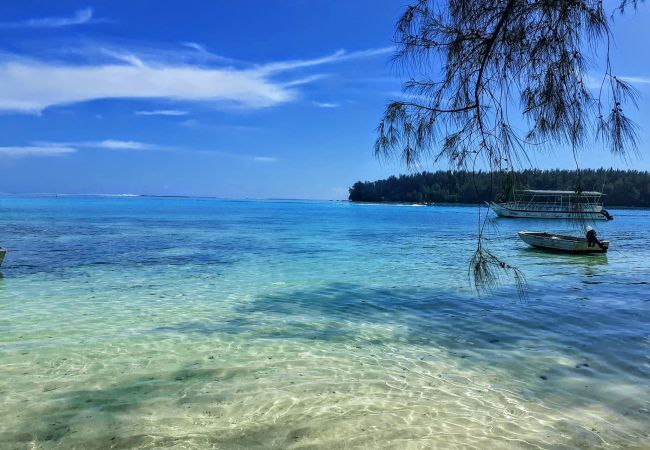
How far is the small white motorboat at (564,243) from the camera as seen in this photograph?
21.6 meters

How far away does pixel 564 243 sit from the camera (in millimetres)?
22359

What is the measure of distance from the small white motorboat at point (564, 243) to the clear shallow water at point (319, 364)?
8645 millimetres

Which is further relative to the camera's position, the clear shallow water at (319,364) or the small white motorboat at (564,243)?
the small white motorboat at (564,243)

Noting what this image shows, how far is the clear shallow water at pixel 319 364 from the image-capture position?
14.5 feet

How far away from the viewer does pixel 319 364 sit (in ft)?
20.9

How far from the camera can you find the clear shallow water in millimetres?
4414

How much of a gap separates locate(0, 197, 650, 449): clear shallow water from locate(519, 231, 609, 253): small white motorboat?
8.65 metres

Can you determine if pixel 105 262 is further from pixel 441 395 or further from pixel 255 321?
pixel 441 395

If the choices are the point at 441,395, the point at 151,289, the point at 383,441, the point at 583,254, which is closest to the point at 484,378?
the point at 441,395

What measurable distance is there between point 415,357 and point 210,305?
206 inches

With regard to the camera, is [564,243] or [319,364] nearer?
[319,364]

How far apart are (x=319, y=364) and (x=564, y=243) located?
64.4ft

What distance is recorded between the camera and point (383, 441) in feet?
13.9

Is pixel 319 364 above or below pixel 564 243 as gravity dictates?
below
